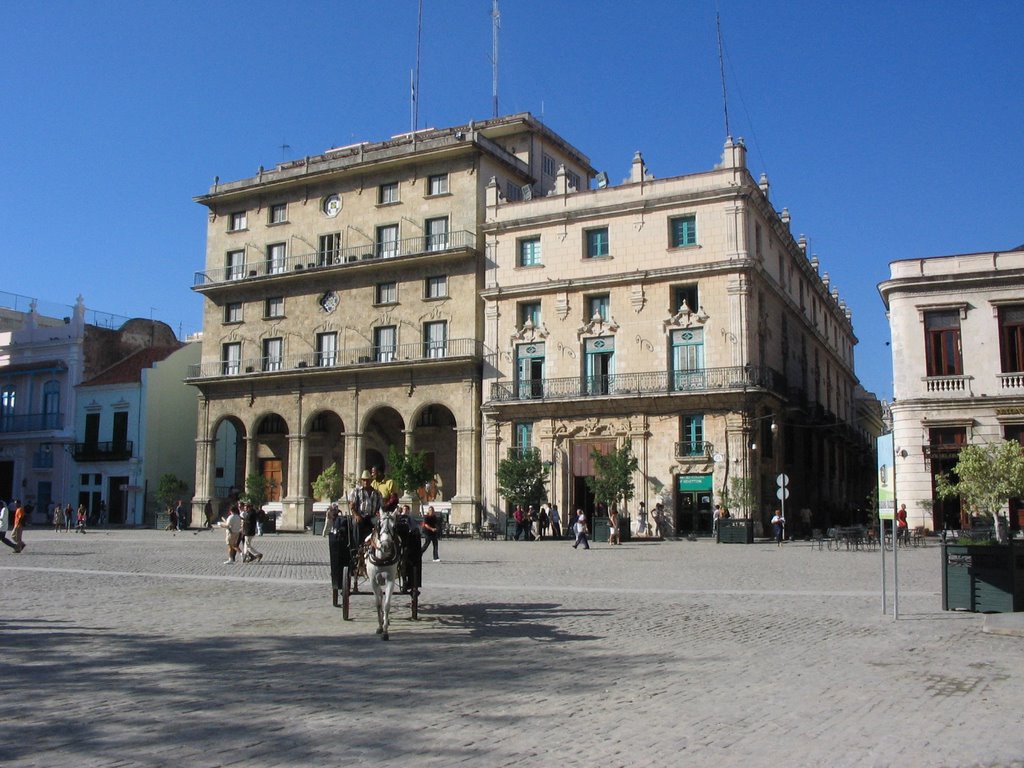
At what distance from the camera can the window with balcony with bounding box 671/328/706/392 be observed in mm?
41906

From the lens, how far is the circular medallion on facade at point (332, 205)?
171 ft

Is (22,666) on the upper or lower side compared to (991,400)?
lower

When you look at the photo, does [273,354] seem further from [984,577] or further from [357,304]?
[984,577]

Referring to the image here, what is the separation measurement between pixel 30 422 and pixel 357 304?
24.9m

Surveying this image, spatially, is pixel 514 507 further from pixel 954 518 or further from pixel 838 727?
pixel 838 727

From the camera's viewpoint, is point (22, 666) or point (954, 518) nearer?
point (22, 666)

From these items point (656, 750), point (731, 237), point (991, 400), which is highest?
point (731, 237)

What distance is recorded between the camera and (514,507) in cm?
4416

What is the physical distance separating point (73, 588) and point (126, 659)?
27.6 feet

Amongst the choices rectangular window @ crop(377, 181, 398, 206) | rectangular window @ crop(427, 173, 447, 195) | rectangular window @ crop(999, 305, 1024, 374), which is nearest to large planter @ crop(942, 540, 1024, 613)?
rectangular window @ crop(999, 305, 1024, 374)

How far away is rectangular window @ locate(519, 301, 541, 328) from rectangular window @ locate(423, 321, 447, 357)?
13.6 ft

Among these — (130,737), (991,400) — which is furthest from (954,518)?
(130,737)

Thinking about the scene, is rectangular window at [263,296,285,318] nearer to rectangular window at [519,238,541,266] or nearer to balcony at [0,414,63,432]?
rectangular window at [519,238,541,266]

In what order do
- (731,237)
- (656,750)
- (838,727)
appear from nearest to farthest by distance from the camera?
(656,750)
(838,727)
(731,237)
